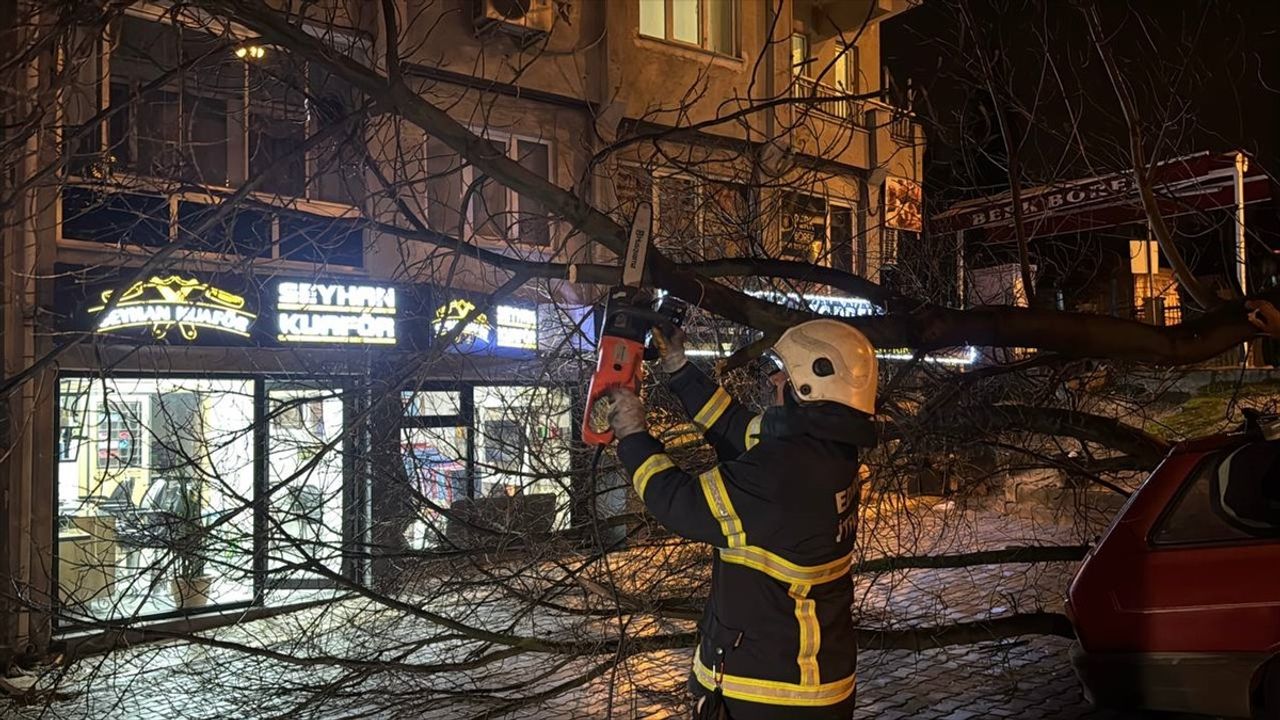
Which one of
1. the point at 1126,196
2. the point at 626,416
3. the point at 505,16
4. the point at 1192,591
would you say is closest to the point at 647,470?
the point at 626,416

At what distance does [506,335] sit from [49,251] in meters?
4.71

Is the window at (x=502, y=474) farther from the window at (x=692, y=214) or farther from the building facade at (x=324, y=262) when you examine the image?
the window at (x=692, y=214)

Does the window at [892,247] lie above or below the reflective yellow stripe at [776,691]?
above

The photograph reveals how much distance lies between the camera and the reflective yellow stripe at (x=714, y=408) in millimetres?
3379

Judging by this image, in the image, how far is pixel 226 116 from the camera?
6.73 m

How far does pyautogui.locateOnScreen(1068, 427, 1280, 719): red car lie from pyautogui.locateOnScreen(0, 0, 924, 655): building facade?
263 centimetres

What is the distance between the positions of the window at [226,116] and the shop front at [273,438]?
892 mm

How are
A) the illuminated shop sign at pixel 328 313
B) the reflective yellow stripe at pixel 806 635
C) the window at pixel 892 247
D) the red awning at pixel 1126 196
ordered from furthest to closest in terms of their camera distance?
the illuminated shop sign at pixel 328 313
the window at pixel 892 247
the red awning at pixel 1126 196
the reflective yellow stripe at pixel 806 635

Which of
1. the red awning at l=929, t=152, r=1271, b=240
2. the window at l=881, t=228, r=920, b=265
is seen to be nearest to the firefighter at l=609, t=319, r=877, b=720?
the red awning at l=929, t=152, r=1271, b=240

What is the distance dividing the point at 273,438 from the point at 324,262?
3.67 feet

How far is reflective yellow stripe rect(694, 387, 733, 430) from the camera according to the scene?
3379 millimetres

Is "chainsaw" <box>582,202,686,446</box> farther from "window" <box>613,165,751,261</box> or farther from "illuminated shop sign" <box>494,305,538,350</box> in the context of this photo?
"illuminated shop sign" <box>494,305,538,350</box>

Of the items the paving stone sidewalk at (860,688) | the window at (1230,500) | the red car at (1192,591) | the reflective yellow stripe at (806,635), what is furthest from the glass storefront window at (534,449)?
the window at (1230,500)

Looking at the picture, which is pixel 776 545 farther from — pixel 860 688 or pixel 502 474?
pixel 860 688
